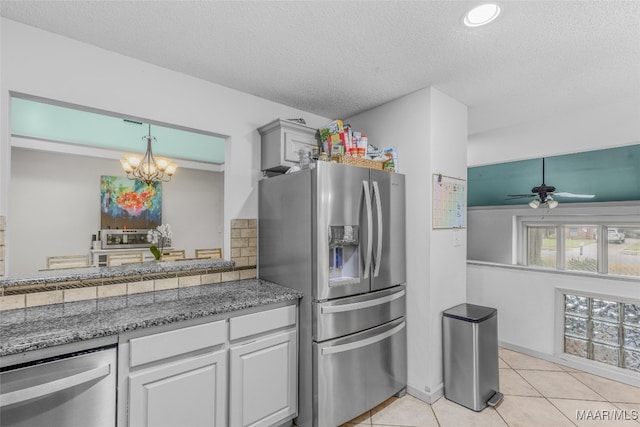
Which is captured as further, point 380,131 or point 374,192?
point 380,131

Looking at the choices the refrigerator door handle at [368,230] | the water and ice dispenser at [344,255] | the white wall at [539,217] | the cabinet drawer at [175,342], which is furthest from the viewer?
the white wall at [539,217]

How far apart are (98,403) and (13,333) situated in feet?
1.53

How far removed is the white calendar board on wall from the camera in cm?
243

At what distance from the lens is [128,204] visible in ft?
16.8

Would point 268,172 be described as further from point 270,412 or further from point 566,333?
point 566,333

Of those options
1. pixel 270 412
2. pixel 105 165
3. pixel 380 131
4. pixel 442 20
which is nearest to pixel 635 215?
pixel 380 131

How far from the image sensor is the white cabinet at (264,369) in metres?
1.74

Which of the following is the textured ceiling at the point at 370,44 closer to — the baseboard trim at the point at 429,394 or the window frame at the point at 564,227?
the window frame at the point at 564,227

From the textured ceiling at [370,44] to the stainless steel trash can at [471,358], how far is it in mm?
1812

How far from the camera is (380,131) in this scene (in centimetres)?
274

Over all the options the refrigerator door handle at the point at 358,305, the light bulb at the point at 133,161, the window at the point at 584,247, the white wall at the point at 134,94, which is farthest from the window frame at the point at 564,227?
the light bulb at the point at 133,161

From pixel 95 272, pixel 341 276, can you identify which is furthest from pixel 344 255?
pixel 95 272

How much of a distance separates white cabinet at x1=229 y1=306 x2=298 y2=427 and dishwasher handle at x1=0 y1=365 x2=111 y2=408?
0.62m

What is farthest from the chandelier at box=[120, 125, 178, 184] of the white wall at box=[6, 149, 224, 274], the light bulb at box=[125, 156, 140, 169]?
the white wall at box=[6, 149, 224, 274]
